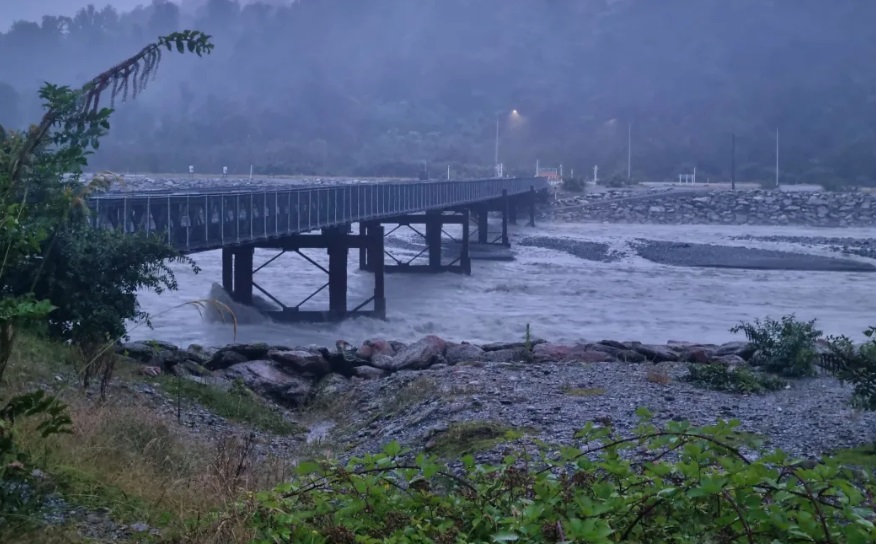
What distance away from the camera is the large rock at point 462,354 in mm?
14297

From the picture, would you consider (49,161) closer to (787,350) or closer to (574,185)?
(787,350)

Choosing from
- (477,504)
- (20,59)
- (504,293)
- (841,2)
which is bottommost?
(504,293)

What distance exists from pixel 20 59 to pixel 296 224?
6021 cm

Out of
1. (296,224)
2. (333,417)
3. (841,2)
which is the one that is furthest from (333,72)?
(333,417)

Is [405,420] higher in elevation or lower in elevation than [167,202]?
lower

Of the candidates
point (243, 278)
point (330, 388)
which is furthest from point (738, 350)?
point (243, 278)

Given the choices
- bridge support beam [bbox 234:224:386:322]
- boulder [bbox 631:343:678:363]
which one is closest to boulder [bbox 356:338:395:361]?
boulder [bbox 631:343:678:363]

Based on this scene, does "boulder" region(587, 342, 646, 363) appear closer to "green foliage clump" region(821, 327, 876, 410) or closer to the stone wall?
"green foliage clump" region(821, 327, 876, 410)

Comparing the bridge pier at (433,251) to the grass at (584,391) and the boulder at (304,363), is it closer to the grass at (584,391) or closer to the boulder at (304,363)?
the boulder at (304,363)

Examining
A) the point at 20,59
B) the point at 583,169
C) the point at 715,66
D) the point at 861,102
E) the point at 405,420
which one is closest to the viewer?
the point at 405,420

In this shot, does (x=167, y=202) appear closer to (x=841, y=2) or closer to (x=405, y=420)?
(x=405, y=420)

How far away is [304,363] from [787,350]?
19.7 ft

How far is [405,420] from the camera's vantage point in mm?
9953

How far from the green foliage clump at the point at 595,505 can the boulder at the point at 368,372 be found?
9.35 metres
